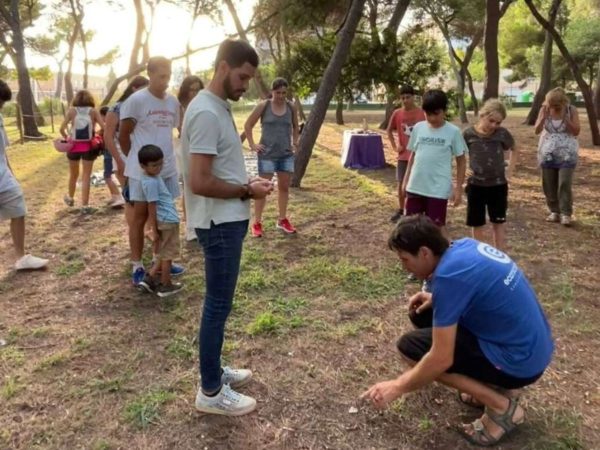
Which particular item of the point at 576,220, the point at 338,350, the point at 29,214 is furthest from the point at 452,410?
the point at 29,214

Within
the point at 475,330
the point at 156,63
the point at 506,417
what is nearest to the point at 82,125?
the point at 156,63

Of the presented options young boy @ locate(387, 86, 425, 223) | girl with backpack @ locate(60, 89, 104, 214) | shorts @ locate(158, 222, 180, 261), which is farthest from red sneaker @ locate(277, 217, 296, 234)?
girl with backpack @ locate(60, 89, 104, 214)

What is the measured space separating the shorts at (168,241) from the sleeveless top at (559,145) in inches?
Result: 155

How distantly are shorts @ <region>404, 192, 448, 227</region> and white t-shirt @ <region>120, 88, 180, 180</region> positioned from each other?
6.45ft

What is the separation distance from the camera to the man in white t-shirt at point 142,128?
401 centimetres

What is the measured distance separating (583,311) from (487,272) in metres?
2.10

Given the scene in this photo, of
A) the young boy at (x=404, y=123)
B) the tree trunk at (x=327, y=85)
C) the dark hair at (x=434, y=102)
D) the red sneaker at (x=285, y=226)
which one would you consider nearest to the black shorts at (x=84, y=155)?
the red sneaker at (x=285, y=226)

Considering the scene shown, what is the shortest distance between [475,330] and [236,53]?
148 cm

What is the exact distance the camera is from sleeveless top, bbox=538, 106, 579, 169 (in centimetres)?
559

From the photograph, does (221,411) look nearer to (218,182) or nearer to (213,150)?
(218,182)

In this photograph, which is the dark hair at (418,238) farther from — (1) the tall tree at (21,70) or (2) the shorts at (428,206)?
(1) the tall tree at (21,70)

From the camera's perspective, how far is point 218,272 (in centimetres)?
230

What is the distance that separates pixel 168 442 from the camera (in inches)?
95.7

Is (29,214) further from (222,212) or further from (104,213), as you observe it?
(222,212)
